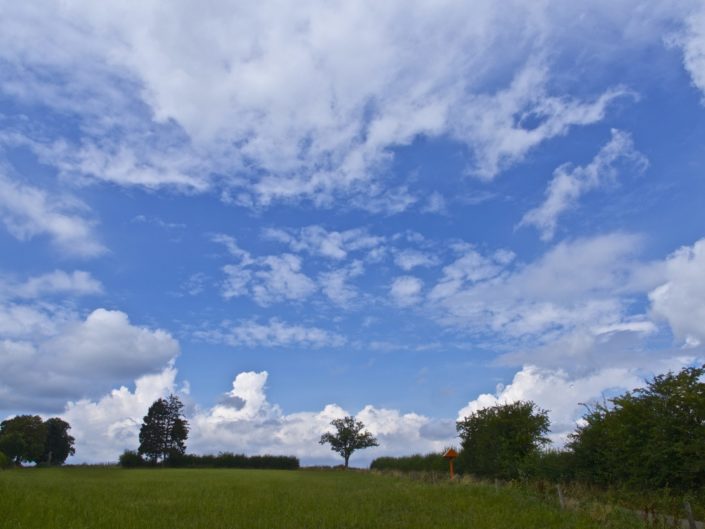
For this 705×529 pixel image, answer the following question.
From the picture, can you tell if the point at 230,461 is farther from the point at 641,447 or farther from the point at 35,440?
the point at 641,447

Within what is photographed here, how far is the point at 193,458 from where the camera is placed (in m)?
86.2

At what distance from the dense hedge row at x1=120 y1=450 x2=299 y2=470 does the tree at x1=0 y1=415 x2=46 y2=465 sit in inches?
435

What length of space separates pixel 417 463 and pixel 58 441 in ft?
211

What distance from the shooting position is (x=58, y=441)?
89.9 meters

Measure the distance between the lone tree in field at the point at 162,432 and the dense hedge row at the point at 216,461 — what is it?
240 centimetres

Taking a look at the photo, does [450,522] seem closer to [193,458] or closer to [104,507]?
[104,507]

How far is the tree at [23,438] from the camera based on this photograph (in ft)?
239

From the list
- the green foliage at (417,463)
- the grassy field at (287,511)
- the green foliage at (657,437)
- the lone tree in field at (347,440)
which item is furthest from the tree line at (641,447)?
the lone tree in field at (347,440)

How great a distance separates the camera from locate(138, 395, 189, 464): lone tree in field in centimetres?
8906

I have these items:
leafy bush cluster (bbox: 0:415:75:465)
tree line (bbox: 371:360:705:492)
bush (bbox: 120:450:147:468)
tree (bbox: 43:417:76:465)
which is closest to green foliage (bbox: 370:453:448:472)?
tree line (bbox: 371:360:705:492)

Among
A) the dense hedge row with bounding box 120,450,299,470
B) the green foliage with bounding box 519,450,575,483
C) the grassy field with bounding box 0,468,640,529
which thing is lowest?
the grassy field with bounding box 0,468,640,529

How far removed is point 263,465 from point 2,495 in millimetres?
73258

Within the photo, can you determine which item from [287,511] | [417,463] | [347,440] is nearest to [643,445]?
[287,511]

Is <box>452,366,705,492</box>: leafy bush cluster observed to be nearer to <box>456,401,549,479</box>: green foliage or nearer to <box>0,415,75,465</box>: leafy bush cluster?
<box>456,401,549,479</box>: green foliage
